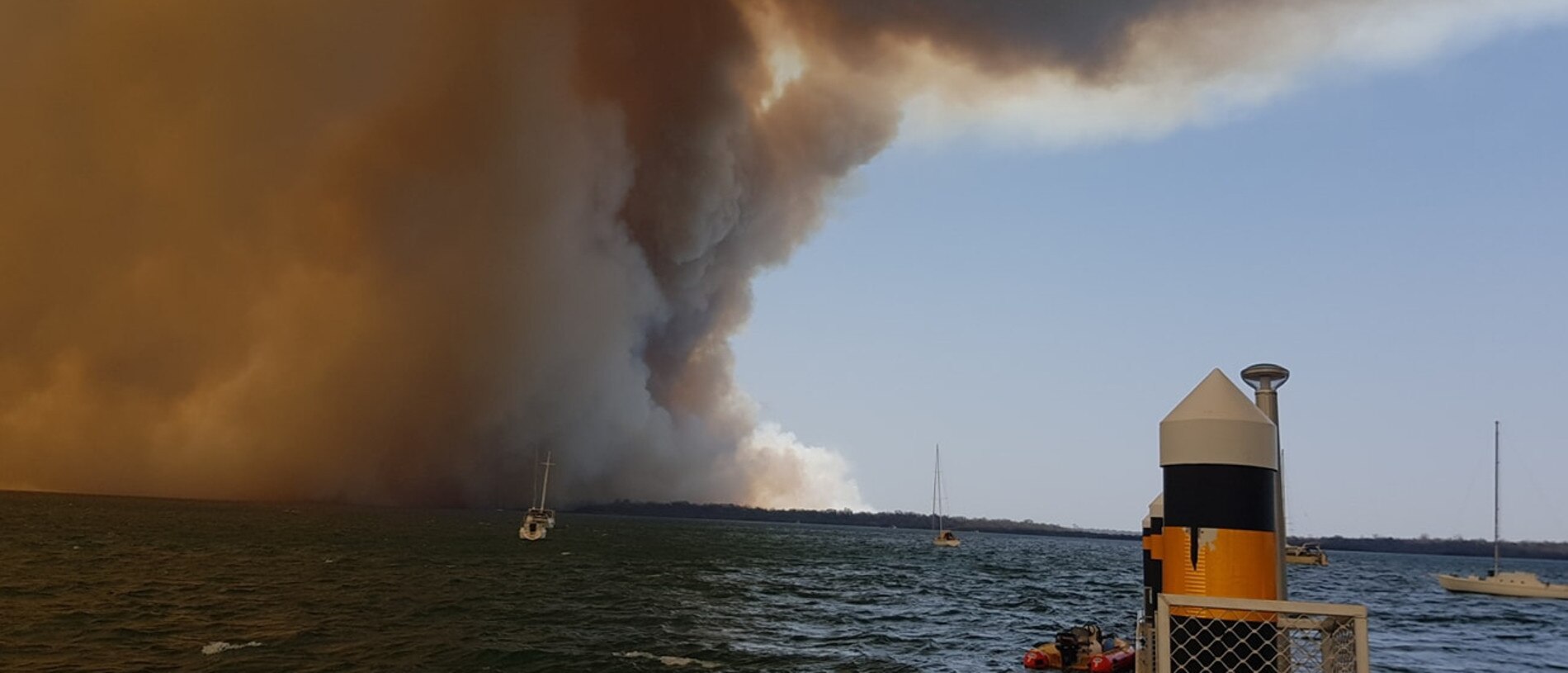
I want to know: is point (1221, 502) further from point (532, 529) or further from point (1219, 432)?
point (532, 529)

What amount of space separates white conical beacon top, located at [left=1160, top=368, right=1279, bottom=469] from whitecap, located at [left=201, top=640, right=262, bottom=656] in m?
30.0

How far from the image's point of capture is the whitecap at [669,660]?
2838cm

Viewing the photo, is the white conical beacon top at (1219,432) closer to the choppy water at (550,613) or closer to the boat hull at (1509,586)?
the choppy water at (550,613)

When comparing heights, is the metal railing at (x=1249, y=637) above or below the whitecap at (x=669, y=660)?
above

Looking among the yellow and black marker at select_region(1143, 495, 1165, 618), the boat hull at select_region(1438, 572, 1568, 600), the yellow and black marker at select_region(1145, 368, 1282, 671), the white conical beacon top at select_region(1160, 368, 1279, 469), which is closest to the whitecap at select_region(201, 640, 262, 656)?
the yellow and black marker at select_region(1143, 495, 1165, 618)

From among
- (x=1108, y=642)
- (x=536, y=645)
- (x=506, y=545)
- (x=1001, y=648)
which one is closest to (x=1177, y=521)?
(x=1108, y=642)

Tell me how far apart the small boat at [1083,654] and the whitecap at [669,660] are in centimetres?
1063

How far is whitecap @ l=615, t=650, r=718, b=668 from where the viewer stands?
28375mm

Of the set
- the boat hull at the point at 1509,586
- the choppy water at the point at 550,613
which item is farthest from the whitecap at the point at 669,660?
the boat hull at the point at 1509,586

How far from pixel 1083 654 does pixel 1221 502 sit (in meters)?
23.4

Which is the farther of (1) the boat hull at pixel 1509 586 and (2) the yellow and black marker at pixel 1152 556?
(1) the boat hull at pixel 1509 586

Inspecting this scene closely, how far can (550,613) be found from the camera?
40469mm

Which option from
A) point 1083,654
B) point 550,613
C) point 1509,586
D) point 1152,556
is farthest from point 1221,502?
point 1509,586

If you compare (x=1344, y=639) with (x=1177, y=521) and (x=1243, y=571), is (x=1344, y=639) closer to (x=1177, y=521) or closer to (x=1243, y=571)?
(x=1243, y=571)
